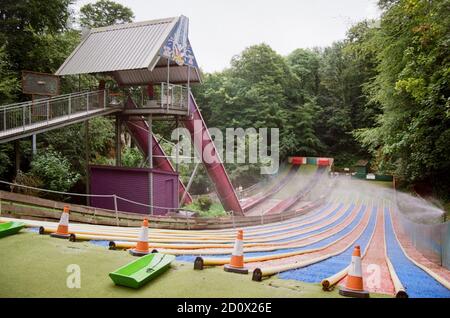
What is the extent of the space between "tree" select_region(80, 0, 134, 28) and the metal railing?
17592 mm

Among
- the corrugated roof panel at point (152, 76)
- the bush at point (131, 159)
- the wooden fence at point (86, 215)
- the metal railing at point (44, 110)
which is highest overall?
the corrugated roof panel at point (152, 76)

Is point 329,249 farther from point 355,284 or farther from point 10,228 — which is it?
point 10,228

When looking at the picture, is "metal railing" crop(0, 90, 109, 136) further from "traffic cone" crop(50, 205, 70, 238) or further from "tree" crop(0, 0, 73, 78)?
"traffic cone" crop(50, 205, 70, 238)

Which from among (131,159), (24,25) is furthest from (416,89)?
(24,25)

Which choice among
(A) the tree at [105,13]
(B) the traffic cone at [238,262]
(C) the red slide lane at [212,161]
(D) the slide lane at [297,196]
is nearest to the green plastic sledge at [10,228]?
(B) the traffic cone at [238,262]

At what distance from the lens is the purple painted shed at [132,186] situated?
1370 centimetres

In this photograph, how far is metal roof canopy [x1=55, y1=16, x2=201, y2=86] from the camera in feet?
41.6

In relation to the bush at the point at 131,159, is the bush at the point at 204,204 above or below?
below

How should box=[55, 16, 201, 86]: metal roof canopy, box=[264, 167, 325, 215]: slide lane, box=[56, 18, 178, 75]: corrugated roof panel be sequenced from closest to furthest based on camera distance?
box=[55, 16, 201, 86]: metal roof canopy
box=[56, 18, 178, 75]: corrugated roof panel
box=[264, 167, 325, 215]: slide lane

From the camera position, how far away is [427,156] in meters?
13.1

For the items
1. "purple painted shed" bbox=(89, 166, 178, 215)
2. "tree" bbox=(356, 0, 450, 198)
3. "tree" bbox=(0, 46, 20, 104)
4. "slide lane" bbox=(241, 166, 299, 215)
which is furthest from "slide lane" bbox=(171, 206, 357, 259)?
"tree" bbox=(0, 46, 20, 104)

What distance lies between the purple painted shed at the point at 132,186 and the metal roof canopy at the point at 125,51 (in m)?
4.04

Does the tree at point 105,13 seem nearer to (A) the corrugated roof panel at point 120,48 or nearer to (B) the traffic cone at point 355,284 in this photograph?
(A) the corrugated roof panel at point 120,48

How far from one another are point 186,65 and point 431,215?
13.0 m
